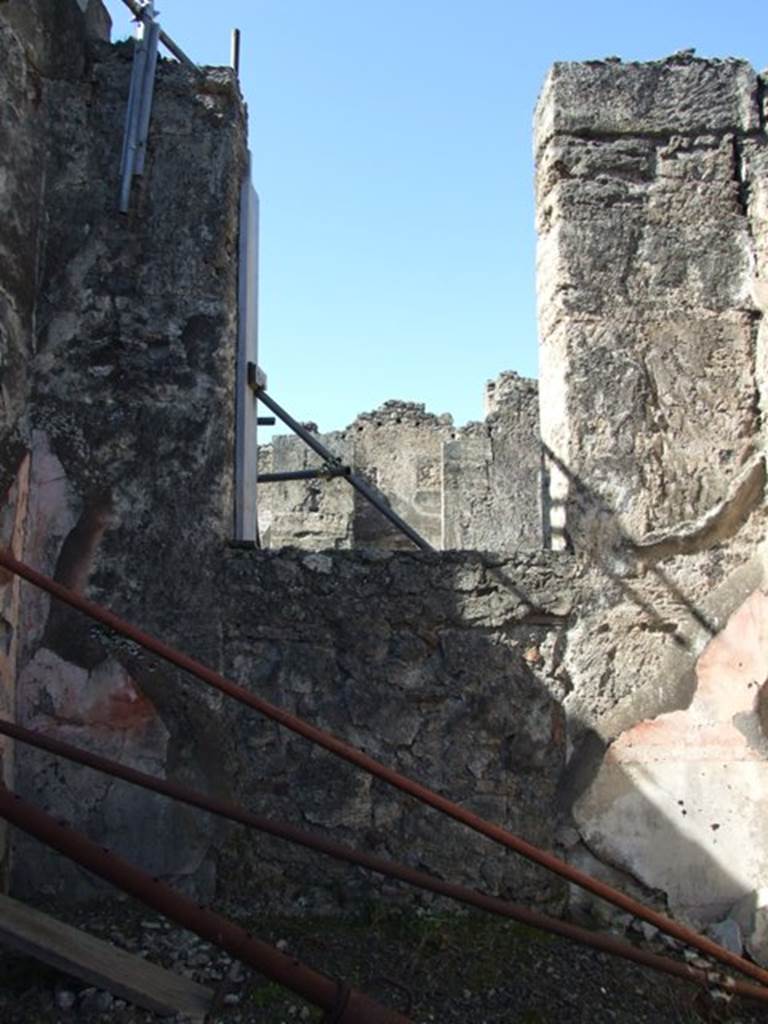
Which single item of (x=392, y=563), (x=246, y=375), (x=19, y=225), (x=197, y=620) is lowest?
(x=197, y=620)

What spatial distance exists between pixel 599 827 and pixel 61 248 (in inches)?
108

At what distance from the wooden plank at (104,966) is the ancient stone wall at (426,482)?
398 inches

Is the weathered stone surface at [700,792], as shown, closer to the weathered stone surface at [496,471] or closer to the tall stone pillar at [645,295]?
the tall stone pillar at [645,295]

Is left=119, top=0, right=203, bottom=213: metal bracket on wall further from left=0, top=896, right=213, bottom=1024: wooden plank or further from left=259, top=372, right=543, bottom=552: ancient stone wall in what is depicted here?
left=259, top=372, right=543, bottom=552: ancient stone wall

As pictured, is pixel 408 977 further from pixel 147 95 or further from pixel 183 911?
pixel 147 95

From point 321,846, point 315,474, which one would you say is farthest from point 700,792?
point 315,474

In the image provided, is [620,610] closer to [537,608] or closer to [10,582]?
[537,608]

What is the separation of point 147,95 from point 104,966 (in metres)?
2.86

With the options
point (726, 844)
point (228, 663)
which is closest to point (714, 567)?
point (726, 844)

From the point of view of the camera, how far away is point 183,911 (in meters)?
2.25

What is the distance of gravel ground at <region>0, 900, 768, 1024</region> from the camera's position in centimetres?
268

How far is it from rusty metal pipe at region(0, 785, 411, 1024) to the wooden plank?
52cm

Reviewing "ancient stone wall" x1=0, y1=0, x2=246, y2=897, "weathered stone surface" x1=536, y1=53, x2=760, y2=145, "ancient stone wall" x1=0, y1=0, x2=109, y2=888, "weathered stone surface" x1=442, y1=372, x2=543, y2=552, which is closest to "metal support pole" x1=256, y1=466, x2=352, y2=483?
"ancient stone wall" x1=0, y1=0, x2=246, y2=897

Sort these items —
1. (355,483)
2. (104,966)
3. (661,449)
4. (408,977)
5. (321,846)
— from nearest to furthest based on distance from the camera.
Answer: (321,846) → (104,966) → (408,977) → (661,449) → (355,483)
